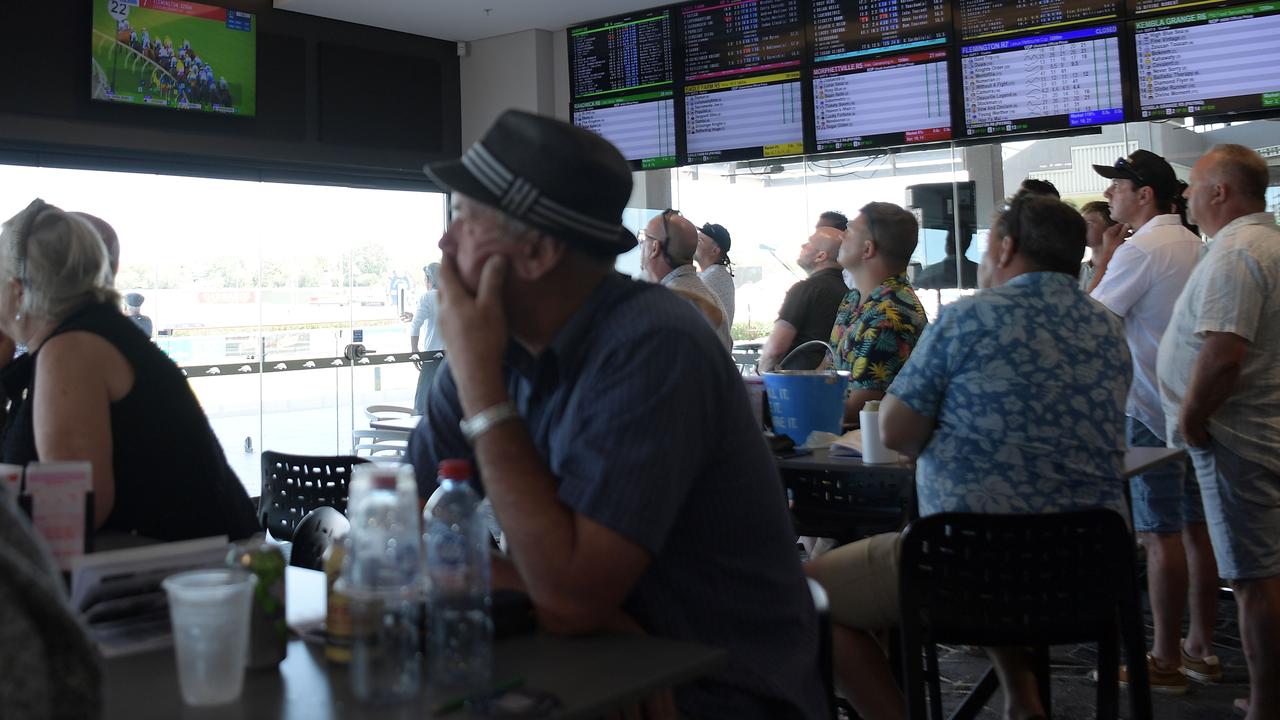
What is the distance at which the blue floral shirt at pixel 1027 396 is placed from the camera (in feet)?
7.61

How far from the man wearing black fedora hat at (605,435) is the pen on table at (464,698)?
18 centimetres

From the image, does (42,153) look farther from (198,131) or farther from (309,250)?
(309,250)

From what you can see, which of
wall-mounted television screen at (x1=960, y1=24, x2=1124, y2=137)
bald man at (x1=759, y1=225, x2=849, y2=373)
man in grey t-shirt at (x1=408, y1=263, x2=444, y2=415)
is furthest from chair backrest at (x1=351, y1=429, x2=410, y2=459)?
wall-mounted television screen at (x1=960, y1=24, x2=1124, y2=137)

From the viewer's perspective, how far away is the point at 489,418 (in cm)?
141

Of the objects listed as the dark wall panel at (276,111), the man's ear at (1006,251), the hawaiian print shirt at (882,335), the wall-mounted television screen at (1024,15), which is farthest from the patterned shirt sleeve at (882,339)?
the dark wall panel at (276,111)

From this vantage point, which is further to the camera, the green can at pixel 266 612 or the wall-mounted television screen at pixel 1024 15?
the wall-mounted television screen at pixel 1024 15

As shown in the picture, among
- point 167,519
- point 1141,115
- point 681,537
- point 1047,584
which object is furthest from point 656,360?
point 1141,115

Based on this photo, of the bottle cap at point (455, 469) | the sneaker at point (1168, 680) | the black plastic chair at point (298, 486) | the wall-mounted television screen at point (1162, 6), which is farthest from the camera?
the wall-mounted television screen at point (1162, 6)

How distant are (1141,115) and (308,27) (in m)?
4.55

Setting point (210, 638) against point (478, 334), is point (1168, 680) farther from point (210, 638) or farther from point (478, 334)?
point (210, 638)

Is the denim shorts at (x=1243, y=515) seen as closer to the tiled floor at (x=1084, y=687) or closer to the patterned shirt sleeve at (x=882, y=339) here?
the tiled floor at (x=1084, y=687)

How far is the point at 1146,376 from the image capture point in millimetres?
3795

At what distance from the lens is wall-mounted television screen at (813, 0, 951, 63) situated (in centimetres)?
521

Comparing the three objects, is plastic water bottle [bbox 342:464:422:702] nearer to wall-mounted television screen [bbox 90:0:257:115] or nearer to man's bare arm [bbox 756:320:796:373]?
man's bare arm [bbox 756:320:796:373]
